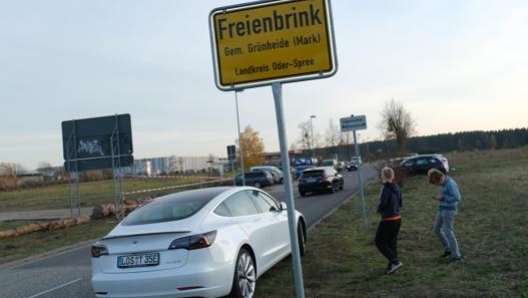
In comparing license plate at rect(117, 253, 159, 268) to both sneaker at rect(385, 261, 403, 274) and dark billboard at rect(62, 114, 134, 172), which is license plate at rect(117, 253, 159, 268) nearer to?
sneaker at rect(385, 261, 403, 274)

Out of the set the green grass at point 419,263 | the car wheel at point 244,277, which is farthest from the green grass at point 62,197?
the car wheel at point 244,277

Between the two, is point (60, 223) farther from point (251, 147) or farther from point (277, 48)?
point (251, 147)

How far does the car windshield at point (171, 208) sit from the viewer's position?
667 cm

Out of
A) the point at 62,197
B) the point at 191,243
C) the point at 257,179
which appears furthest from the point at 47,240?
the point at 62,197

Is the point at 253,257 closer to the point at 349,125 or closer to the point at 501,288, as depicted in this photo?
the point at 501,288

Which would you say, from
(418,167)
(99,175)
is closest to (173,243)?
(418,167)

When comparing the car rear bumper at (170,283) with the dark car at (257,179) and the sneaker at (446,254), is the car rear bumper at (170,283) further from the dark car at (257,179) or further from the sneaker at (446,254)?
the dark car at (257,179)

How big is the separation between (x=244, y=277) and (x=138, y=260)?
1.37 meters

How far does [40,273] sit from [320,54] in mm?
8775

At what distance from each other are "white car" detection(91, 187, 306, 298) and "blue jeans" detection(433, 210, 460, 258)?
2970mm

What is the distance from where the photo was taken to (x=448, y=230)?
320 inches

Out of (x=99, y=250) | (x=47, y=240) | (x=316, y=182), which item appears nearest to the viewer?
(x=99, y=250)

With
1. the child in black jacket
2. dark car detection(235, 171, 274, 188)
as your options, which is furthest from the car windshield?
dark car detection(235, 171, 274, 188)

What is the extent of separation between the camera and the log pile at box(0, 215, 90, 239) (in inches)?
718
